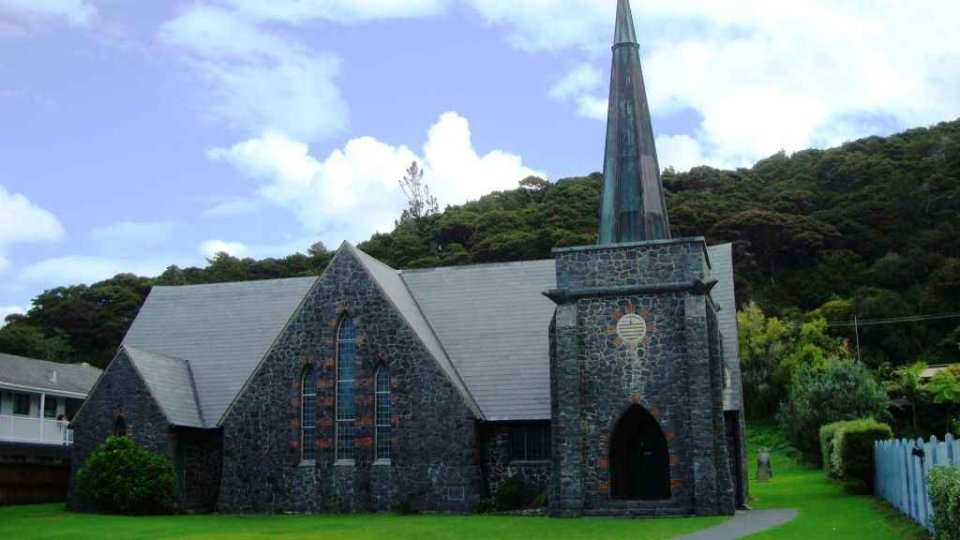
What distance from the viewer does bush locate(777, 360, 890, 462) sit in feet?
135

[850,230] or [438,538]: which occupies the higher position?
[850,230]

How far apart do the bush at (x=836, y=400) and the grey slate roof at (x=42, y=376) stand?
107ft

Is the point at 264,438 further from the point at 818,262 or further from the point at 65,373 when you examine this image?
the point at 818,262

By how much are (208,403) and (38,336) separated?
35150mm

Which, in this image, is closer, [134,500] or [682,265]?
[682,265]

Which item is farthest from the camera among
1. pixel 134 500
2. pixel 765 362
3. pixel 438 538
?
pixel 765 362

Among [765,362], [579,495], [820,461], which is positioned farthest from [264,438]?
[765,362]

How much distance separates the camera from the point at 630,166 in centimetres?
2989

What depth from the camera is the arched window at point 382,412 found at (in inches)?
1228

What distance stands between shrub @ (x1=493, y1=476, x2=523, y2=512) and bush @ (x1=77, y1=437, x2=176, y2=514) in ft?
33.4

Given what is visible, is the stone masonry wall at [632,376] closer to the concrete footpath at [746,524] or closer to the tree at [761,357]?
the concrete footpath at [746,524]

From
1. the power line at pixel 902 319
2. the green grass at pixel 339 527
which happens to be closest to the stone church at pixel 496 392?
the green grass at pixel 339 527

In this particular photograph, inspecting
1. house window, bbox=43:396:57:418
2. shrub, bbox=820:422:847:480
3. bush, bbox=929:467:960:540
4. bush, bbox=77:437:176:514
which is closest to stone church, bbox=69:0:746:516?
bush, bbox=77:437:176:514

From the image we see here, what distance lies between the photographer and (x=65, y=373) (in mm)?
48562
